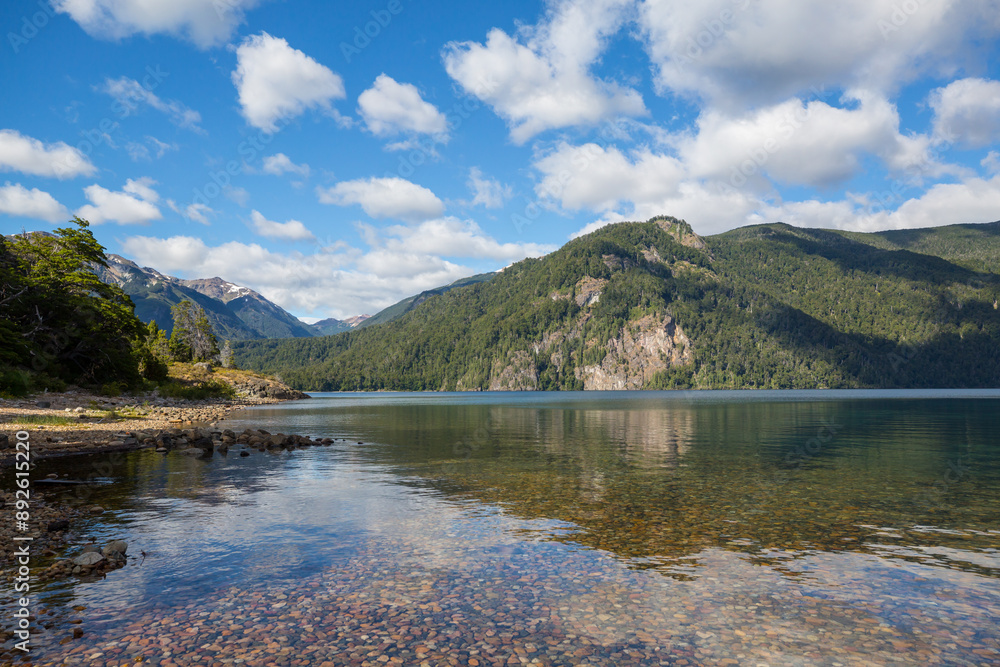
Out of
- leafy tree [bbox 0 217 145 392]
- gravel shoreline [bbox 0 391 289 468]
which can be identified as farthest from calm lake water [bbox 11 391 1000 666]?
leafy tree [bbox 0 217 145 392]

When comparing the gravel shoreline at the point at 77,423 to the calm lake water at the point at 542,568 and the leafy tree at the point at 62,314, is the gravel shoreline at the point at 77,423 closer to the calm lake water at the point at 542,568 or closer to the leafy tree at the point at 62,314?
the calm lake water at the point at 542,568

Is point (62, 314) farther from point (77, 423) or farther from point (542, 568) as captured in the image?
point (542, 568)

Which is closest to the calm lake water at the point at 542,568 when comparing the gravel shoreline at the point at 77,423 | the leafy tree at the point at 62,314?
the gravel shoreline at the point at 77,423

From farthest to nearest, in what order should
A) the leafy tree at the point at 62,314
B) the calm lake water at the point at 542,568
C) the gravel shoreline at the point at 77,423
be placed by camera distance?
the leafy tree at the point at 62,314 < the gravel shoreline at the point at 77,423 < the calm lake water at the point at 542,568

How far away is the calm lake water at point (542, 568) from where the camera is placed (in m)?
12.1

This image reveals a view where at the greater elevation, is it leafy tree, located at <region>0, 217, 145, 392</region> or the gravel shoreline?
leafy tree, located at <region>0, 217, 145, 392</region>

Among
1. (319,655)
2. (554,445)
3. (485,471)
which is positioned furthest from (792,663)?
(554,445)

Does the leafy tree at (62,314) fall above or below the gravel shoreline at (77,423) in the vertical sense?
above

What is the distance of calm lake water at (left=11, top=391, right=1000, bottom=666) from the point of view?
1209 centimetres

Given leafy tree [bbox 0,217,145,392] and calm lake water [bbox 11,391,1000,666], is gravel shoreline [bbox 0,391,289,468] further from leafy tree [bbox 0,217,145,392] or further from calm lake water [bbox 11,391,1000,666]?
leafy tree [bbox 0,217,145,392]

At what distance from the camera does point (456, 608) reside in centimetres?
1418

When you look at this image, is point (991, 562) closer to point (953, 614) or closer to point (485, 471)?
point (953, 614)

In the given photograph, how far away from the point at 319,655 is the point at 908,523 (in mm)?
23703

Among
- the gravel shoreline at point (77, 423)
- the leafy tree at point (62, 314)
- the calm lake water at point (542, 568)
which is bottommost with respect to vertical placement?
the calm lake water at point (542, 568)
